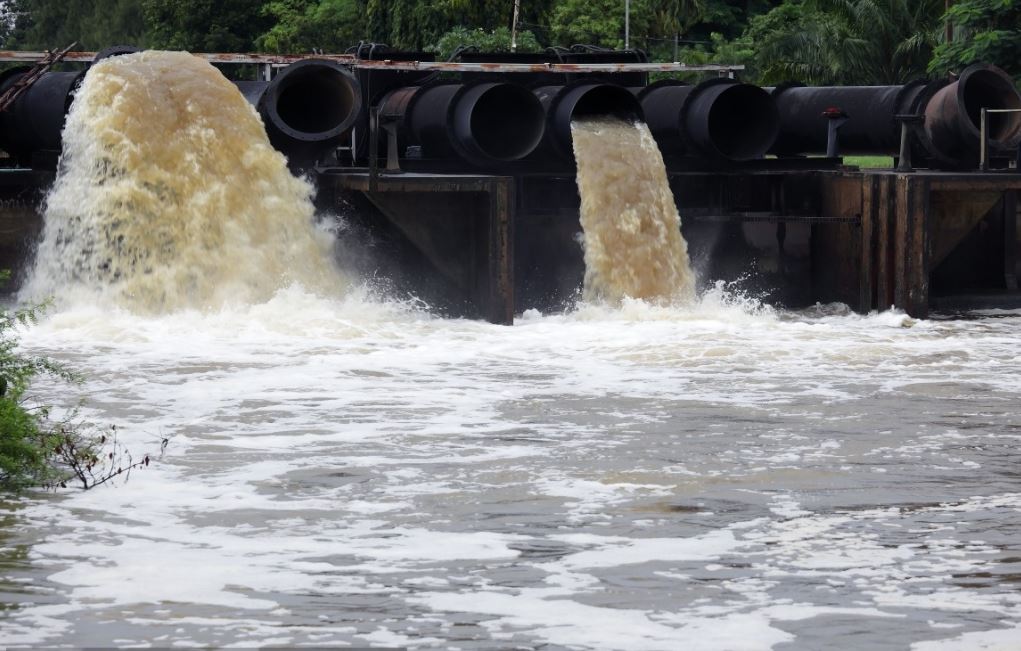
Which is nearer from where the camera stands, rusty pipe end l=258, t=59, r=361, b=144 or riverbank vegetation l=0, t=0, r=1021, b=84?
rusty pipe end l=258, t=59, r=361, b=144

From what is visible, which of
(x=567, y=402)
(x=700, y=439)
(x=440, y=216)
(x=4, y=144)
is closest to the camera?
(x=700, y=439)

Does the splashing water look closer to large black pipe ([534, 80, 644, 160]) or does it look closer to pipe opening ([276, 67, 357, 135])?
pipe opening ([276, 67, 357, 135])

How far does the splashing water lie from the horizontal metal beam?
64 centimetres

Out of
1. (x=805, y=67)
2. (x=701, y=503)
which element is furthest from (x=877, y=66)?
(x=701, y=503)

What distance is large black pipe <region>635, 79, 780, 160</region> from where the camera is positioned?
2205cm

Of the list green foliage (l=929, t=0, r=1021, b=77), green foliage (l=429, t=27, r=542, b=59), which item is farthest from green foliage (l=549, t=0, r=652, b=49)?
green foliage (l=929, t=0, r=1021, b=77)

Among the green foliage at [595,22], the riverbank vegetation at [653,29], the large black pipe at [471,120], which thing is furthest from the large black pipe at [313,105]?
the green foliage at [595,22]

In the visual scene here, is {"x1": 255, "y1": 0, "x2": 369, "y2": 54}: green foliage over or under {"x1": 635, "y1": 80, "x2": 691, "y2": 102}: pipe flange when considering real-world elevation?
over

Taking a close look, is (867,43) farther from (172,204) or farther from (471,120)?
(172,204)

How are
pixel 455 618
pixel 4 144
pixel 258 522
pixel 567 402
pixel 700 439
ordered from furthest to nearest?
pixel 4 144, pixel 567 402, pixel 700 439, pixel 258 522, pixel 455 618

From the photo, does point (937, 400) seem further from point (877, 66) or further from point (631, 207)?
point (877, 66)

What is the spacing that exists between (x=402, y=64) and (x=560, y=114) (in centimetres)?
219

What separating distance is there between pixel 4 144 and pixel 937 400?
12.4m

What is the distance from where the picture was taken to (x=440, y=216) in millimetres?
20219
